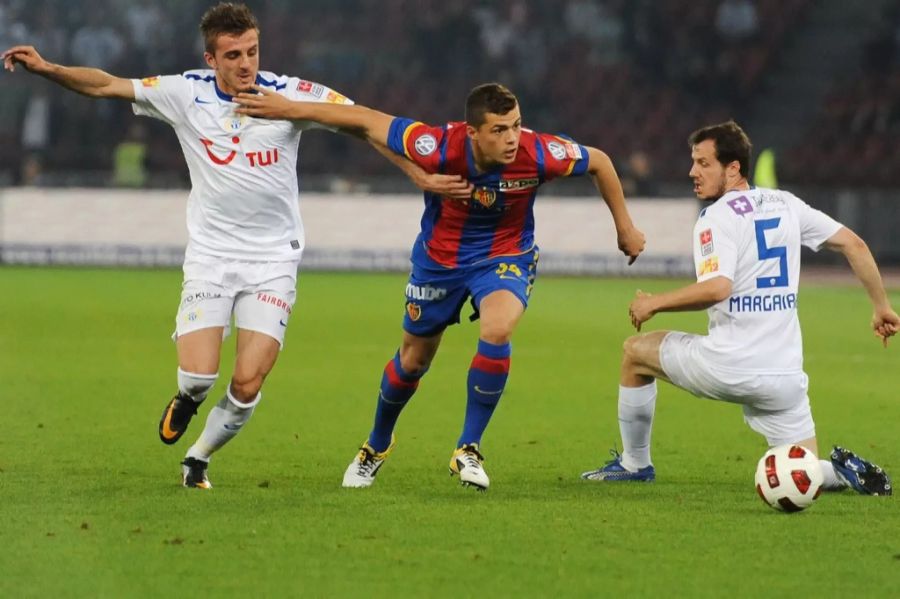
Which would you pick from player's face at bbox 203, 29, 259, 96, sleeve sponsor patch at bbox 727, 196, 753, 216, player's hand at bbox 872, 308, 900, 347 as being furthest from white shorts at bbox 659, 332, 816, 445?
player's face at bbox 203, 29, 259, 96

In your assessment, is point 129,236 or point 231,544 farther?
point 129,236

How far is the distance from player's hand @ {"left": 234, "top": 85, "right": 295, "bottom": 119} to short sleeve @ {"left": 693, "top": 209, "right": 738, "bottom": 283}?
186 centimetres

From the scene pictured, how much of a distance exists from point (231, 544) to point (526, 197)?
2.44 m

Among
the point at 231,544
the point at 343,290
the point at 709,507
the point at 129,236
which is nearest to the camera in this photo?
the point at 231,544

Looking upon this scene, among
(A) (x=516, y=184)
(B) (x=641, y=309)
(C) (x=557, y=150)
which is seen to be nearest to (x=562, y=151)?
(C) (x=557, y=150)

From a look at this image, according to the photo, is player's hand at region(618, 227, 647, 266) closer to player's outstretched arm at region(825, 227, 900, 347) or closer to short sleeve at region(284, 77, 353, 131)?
player's outstretched arm at region(825, 227, 900, 347)

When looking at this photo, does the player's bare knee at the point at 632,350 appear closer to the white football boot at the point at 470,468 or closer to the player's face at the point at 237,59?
the white football boot at the point at 470,468

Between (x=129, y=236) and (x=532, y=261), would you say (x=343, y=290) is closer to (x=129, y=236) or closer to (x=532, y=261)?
(x=129, y=236)

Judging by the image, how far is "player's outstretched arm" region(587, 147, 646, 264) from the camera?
24.4 ft

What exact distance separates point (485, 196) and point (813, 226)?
4.87 ft

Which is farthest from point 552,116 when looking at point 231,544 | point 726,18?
point 231,544

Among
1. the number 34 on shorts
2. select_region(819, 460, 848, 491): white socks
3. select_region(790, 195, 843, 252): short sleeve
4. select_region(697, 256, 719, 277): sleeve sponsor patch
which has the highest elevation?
select_region(790, 195, 843, 252): short sleeve

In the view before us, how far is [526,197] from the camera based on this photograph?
745 centimetres

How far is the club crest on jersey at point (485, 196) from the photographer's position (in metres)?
7.33
